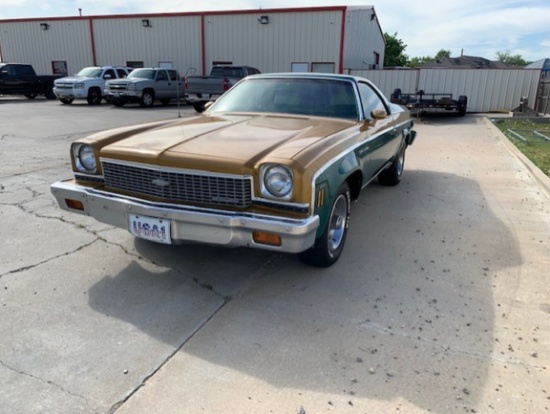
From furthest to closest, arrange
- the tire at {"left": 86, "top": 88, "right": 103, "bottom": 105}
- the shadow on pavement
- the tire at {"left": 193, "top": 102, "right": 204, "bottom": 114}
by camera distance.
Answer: the tire at {"left": 86, "top": 88, "right": 103, "bottom": 105} → the tire at {"left": 193, "top": 102, "right": 204, "bottom": 114} → the shadow on pavement

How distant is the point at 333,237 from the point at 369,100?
77.0 inches

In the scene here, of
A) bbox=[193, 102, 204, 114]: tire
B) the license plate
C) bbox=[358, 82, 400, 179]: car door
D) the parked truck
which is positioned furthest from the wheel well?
bbox=[193, 102, 204, 114]: tire

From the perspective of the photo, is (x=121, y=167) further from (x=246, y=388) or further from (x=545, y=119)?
(x=545, y=119)

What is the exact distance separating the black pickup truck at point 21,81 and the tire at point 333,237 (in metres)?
24.3

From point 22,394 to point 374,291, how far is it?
7.77ft

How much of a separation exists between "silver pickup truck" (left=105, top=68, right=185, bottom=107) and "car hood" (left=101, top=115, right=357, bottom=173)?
50.3 feet

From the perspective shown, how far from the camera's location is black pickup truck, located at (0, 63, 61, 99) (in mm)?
22516

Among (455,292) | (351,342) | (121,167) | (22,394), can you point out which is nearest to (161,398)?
(22,394)

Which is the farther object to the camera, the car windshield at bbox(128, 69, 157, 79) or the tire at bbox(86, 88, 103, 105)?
the tire at bbox(86, 88, 103, 105)

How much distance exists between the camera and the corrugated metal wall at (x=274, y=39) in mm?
22219

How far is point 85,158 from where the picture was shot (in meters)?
3.61

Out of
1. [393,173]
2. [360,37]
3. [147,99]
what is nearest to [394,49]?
[360,37]

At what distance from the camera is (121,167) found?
11.0 ft

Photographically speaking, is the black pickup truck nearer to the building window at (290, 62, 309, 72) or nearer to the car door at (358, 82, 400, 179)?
the building window at (290, 62, 309, 72)
